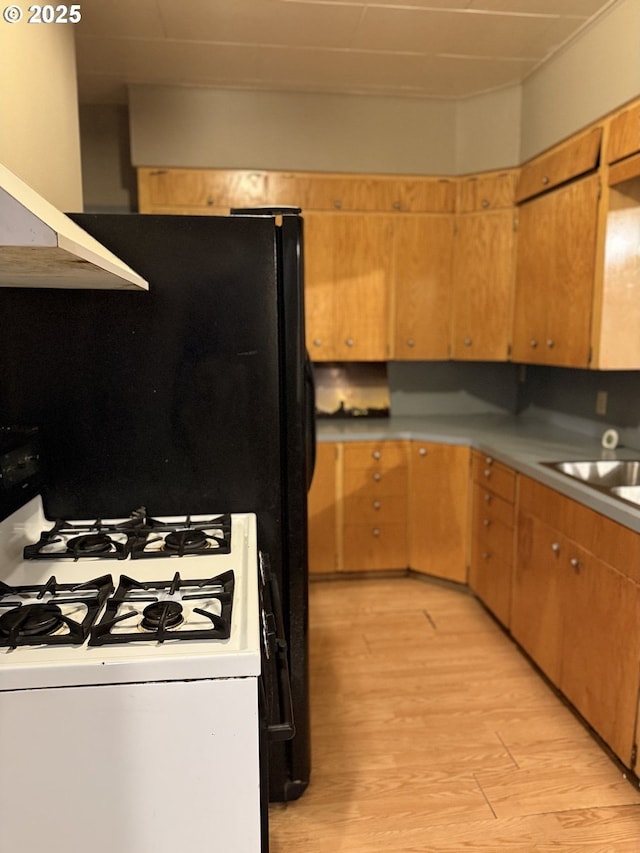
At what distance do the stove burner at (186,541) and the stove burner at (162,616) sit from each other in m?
0.30

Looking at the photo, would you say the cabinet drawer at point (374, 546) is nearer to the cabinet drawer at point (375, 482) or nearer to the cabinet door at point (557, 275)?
the cabinet drawer at point (375, 482)

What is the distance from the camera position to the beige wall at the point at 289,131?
340 centimetres

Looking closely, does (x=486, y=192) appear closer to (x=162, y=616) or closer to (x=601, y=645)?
(x=601, y=645)

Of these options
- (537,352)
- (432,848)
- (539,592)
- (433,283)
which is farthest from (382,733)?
(433,283)

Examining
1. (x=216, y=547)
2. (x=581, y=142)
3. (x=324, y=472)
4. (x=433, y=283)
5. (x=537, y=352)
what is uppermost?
(x=581, y=142)

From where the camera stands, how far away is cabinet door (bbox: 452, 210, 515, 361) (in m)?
3.50

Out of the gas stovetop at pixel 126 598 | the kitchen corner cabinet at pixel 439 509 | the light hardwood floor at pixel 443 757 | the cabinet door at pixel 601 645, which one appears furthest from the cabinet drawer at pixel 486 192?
the gas stovetop at pixel 126 598

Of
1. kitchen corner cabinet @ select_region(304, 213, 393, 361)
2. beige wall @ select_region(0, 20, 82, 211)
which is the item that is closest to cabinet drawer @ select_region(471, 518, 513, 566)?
kitchen corner cabinet @ select_region(304, 213, 393, 361)

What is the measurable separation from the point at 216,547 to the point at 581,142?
2394mm

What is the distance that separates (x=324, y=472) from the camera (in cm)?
350

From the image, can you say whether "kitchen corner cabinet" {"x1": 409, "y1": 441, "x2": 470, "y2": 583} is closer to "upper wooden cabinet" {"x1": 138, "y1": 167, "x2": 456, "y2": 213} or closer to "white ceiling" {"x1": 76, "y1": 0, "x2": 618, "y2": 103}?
"upper wooden cabinet" {"x1": 138, "y1": 167, "x2": 456, "y2": 213}

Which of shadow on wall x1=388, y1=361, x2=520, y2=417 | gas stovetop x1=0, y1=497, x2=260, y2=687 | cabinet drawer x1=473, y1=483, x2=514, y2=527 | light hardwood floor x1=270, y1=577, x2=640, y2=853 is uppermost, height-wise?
shadow on wall x1=388, y1=361, x2=520, y2=417

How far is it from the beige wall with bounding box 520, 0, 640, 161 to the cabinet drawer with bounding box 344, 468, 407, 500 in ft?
6.09

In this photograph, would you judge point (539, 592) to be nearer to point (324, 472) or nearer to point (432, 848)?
point (432, 848)
